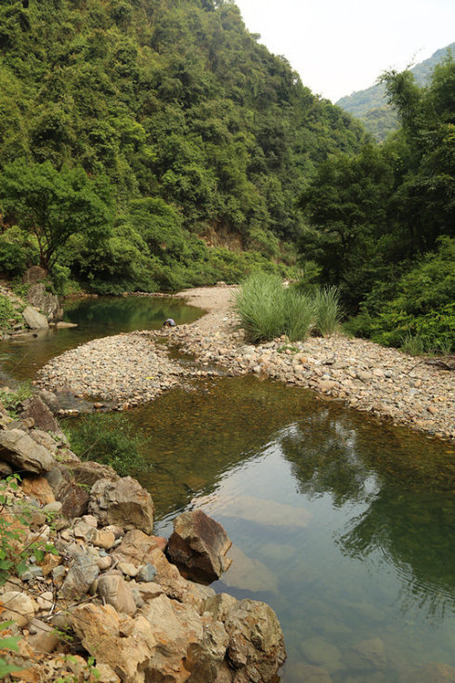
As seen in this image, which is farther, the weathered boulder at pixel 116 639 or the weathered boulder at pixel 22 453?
the weathered boulder at pixel 22 453

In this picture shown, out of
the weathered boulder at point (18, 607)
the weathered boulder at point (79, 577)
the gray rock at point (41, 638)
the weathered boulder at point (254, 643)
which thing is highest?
the weathered boulder at point (18, 607)

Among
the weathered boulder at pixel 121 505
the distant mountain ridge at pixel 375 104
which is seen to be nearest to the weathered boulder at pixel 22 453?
the weathered boulder at pixel 121 505

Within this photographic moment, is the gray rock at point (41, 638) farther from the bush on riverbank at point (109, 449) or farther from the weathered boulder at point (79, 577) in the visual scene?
the bush on riverbank at point (109, 449)

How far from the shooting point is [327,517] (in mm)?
4867

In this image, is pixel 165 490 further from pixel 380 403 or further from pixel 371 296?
pixel 371 296

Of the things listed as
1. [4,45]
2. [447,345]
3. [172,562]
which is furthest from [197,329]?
[4,45]

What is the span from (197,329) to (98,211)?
21.3ft

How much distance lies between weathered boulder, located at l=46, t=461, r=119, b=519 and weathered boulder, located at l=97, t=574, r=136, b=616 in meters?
1.10

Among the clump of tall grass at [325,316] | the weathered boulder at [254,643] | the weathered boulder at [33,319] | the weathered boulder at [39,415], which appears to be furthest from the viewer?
the weathered boulder at [33,319]

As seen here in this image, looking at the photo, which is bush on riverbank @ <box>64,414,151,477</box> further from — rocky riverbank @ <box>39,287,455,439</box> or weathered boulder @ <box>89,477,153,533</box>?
rocky riverbank @ <box>39,287,455,439</box>

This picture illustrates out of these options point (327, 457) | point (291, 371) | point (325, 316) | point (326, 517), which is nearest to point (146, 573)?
Result: point (326, 517)

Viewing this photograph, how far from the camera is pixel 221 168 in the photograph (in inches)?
1706

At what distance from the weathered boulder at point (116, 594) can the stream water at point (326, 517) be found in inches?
46.4

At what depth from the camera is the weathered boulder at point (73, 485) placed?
3867 millimetres
